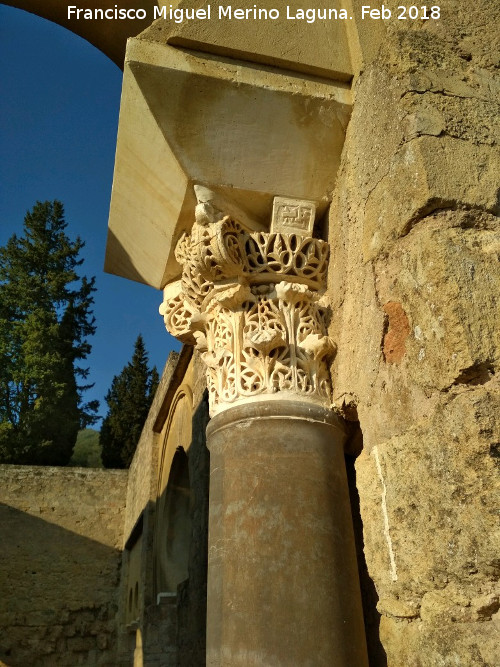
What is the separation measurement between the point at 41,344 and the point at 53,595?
9.61 m

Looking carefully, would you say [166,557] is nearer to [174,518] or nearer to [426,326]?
[174,518]

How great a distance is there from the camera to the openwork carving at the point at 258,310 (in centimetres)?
248

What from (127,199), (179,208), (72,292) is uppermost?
(72,292)

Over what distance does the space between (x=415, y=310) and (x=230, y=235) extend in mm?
1010

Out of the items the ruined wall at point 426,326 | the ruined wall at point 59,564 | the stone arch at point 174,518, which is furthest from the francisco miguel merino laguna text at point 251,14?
the ruined wall at point 59,564

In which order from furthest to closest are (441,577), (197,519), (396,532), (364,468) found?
(197,519) → (364,468) → (396,532) → (441,577)

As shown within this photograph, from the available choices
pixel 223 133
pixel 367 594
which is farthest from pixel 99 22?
pixel 367 594

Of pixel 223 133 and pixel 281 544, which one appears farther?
pixel 223 133

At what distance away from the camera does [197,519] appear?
17.7 ft

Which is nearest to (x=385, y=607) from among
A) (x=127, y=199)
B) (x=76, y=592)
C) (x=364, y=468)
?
(x=364, y=468)

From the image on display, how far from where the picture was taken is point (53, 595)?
527 inches

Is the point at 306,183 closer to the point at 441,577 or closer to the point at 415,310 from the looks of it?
the point at 415,310

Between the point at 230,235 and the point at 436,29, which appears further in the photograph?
the point at 230,235

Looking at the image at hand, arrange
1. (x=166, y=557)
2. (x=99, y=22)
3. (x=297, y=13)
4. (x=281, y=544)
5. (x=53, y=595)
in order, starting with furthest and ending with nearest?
(x=53, y=595)
(x=166, y=557)
(x=99, y=22)
(x=297, y=13)
(x=281, y=544)
